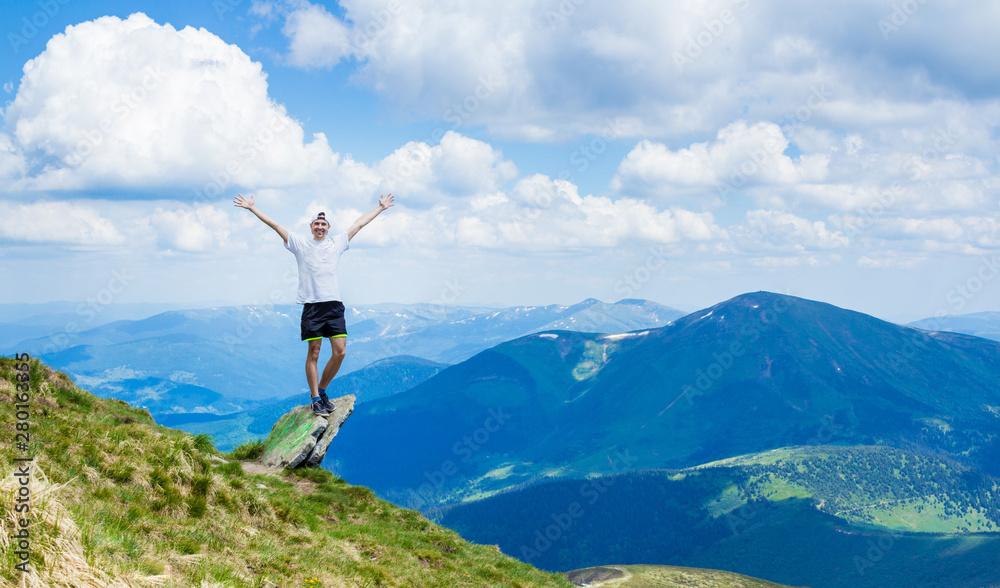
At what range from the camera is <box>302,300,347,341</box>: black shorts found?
20.7m

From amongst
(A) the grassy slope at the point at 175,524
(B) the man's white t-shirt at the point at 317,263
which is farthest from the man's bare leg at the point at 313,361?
(A) the grassy slope at the point at 175,524

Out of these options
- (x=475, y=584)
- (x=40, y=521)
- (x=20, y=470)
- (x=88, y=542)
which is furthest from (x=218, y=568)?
(x=475, y=584)


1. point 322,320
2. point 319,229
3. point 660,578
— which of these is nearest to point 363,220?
point 319,229

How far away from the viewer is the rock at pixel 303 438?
2558 centimetres

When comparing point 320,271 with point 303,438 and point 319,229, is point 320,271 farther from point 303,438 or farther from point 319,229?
point 303,438

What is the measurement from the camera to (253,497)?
1622 centimetres

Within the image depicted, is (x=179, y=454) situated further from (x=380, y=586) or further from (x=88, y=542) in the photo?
(x=88, y=542)

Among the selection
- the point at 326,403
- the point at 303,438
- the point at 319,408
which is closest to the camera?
the point at 319,408

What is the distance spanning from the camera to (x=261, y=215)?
62.6ft

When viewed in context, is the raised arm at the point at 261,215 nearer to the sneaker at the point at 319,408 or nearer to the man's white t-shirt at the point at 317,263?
the man's white t-shirt at the point at 317,263

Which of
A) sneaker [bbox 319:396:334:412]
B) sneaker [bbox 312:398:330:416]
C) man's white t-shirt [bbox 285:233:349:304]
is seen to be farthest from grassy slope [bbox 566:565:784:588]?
man's white t-shirt [bbox 285:233:349:304]

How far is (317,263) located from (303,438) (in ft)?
34.0

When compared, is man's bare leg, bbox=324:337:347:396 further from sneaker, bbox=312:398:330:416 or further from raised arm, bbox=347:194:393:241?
raised arm, bbox=347:194:393:241

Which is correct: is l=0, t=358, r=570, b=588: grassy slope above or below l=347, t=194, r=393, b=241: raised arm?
below
